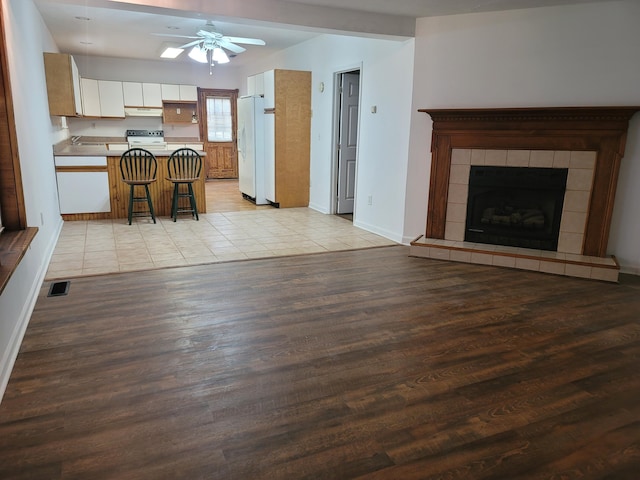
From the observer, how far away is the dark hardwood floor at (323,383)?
1.79m

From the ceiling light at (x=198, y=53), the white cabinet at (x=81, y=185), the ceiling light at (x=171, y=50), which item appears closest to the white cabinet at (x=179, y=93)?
the ceiling light at (x=171, y=50)

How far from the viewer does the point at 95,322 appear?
2.98m

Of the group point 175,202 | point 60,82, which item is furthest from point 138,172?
point 60,82

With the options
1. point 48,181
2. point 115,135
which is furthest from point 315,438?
point 115,135

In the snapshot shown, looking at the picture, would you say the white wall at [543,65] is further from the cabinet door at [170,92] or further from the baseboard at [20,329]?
the cabinet door at [170,92]

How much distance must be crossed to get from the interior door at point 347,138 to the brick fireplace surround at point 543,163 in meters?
1.85

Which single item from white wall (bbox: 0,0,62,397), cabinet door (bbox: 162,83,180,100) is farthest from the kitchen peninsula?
cabinet door (bbox: 162,83,180,100)

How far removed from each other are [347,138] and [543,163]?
2.94 m

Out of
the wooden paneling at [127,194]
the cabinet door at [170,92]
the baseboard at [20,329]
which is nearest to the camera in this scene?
the baseboard at [20,329]

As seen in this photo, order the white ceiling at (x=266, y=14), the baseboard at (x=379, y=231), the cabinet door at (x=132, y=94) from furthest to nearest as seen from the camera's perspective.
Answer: the cabinet door at (x=132, y=94)
the baseboard at (x=379, y=231)
the white ceiling at (x=266, y=14)

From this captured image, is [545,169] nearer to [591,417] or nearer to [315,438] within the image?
[591,417]

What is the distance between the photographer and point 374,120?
5.58m

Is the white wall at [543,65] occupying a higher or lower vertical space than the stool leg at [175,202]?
higher

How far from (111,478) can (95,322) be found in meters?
1.53
